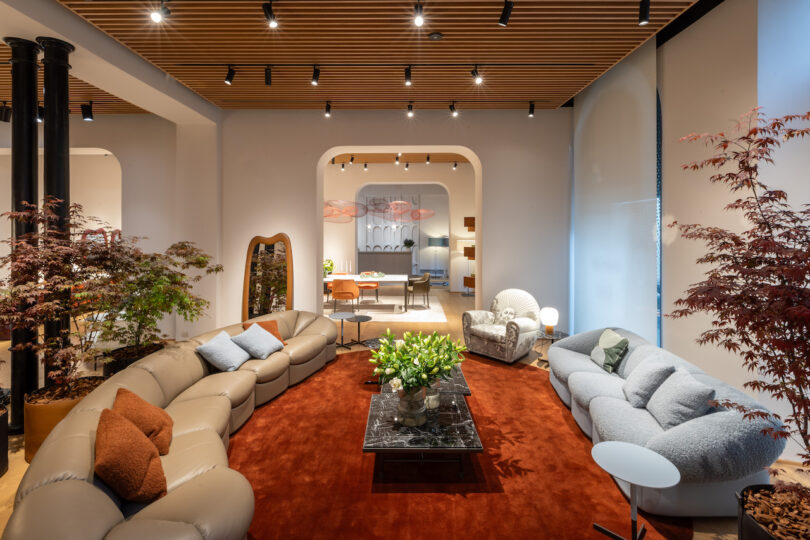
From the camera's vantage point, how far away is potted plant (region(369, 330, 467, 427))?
9.66 ft

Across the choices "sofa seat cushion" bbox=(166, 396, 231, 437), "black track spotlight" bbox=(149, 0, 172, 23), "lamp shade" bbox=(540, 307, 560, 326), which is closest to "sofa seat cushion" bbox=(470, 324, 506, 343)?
"lamp shade" bbox=(540, 307, 560, 326)

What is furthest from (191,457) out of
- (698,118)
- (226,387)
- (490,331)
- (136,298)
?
(698,118)

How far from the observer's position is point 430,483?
2758mm

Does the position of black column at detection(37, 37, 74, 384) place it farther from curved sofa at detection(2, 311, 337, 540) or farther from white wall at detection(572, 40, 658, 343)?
white wall at detection(572, 40, 658, 343)

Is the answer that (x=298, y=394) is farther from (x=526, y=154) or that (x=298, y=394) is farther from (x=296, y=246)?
(x=526, y=154)

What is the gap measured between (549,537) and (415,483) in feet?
2.97

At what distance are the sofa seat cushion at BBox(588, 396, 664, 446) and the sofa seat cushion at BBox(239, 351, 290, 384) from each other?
297cm

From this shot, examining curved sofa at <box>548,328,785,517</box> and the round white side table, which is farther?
curved sofa at <box>548,328,785,517</box>

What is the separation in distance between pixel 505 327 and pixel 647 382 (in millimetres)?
2442

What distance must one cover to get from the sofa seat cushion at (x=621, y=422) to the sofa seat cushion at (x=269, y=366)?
297 centimetres

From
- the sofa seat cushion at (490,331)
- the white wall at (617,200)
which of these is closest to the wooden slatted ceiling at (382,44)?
the white wall at (617,200)

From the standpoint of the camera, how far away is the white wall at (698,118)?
3342 millimetres

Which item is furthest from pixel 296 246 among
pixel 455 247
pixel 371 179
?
pixel 455 247

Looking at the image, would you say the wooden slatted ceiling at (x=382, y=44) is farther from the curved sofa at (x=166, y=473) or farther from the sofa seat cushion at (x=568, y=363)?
the sofa seat cushion at (x=568, y=363)
